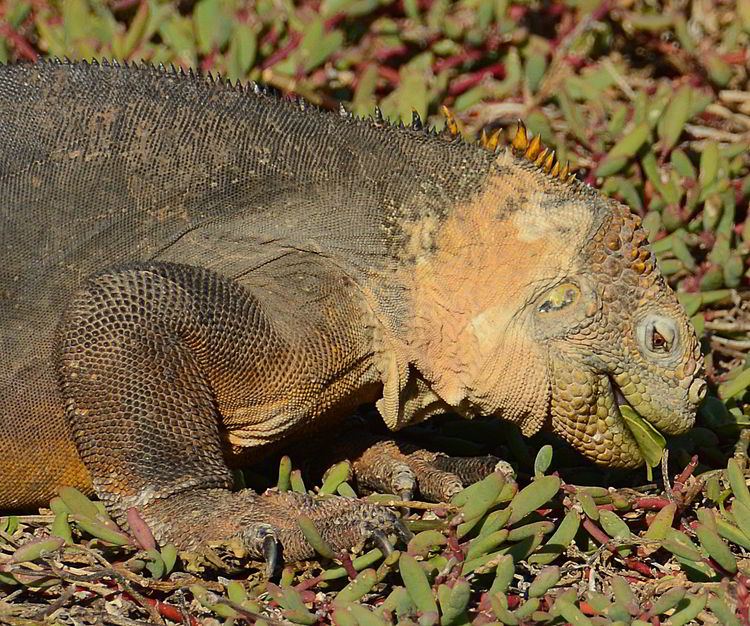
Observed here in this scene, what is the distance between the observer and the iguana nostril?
5309mm

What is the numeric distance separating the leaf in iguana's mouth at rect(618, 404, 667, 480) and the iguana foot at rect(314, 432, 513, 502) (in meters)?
0.58

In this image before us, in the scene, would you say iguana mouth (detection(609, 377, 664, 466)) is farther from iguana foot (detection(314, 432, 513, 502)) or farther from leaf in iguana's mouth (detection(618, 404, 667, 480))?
iguana foot (detection(314, 432, 513, 502))

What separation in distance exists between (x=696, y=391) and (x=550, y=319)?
73cm

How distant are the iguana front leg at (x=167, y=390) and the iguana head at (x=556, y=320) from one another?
32.2 inches

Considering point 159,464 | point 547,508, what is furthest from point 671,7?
point 159,464

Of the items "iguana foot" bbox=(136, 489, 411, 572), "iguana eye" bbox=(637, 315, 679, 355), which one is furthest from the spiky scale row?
"iguana foot" bbox=(136, 489, 411, 572)

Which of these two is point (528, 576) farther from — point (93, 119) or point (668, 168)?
point (668, 168)

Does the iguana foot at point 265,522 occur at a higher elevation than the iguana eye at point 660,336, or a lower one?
lower

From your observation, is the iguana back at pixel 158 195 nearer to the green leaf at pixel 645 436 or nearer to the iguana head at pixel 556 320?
the iguana head at pixel 556 320

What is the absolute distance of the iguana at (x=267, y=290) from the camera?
495cm

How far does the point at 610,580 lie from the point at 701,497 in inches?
34.8

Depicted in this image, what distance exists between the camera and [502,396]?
17.4ft

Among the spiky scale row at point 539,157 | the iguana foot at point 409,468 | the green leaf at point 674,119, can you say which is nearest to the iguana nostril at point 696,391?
the iguana foot at point 409,468

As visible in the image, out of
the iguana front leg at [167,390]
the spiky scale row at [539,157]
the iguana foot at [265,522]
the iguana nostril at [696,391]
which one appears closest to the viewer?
the iguana foot at [265,522]
